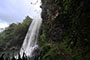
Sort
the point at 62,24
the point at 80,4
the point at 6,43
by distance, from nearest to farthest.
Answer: the point at 80,4, the point at 62,24, the point at 6,43

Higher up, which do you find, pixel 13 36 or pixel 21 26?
pixel 21 26

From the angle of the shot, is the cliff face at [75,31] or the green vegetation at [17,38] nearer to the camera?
the cliff face at [75,31]

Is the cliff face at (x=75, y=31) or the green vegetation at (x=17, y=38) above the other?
the green vegetation at (x=17, y=38)

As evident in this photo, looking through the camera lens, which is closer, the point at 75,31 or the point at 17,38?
the point at 75,31

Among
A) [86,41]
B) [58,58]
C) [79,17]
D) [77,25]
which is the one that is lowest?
[58,58]

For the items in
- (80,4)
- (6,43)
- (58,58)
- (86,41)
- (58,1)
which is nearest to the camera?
(86,41)

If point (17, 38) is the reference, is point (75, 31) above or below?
below

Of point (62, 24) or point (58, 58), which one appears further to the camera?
point (62, 24)

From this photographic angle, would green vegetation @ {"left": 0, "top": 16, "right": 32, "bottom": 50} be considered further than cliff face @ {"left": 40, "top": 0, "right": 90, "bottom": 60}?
Yes

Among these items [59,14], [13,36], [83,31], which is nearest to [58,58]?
[83,31]

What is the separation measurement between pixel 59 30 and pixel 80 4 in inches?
114

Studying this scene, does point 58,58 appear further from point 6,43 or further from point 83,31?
point 6,43

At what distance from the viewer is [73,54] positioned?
5391mm

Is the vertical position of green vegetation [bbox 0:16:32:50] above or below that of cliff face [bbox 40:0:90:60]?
above
